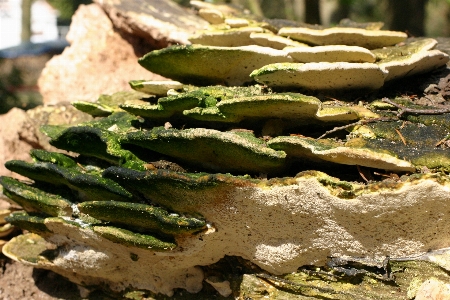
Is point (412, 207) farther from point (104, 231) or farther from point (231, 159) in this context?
point (104, 231)

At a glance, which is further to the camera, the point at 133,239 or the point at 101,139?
the point at 101,139

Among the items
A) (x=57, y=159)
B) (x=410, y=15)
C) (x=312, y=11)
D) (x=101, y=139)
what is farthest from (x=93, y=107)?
Result: (x=410, y=15)

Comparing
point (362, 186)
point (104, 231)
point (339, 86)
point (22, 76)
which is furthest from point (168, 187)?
point (22, 76)

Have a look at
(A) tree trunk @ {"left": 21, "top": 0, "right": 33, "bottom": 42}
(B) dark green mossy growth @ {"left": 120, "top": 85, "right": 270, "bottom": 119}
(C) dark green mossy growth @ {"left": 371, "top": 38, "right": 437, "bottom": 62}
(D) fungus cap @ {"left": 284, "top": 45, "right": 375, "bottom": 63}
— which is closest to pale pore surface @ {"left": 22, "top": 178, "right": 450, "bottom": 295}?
(B) dark green mossy growth @ {"left": 120, "top": 85, "right": 270, "bottom": 119}

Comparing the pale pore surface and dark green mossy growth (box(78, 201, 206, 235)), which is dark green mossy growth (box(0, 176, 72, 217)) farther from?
dark green mossy growth (box(78, 201, 206, 235))

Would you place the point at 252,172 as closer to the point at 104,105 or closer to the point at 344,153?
the point at 344,153

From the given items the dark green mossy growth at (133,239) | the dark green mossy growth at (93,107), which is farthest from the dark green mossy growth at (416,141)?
the dark green mossy growth at (93,107)

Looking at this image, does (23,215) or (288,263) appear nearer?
(288,263)
